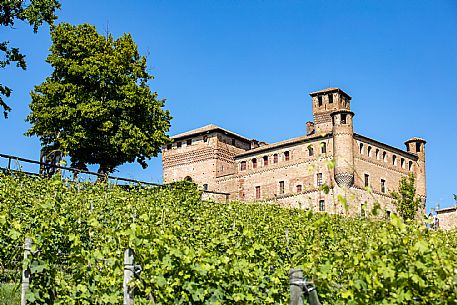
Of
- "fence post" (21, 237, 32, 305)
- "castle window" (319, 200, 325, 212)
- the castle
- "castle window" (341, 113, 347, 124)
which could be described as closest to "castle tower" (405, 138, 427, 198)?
the castle

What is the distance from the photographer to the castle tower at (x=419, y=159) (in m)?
53.5

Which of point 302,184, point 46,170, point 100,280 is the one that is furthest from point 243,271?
point 302,184

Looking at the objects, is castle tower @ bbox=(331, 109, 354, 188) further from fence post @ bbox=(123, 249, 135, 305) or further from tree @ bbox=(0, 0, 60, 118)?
fence post @ bbox=(123, 249, 135, 305)

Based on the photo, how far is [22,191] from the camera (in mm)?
12367

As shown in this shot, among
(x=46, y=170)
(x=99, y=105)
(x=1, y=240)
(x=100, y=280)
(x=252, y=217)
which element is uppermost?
(x=99, y=105)

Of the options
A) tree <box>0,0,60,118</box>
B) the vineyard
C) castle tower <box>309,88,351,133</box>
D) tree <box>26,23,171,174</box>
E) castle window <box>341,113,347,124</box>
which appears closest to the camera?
the vineyard

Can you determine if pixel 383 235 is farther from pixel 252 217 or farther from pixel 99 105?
pixel 99 105

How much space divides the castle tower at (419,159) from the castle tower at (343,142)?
34.5ft

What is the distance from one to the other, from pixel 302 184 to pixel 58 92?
79.8ft

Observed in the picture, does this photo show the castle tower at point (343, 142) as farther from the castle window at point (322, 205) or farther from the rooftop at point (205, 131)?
the rooftop at point (205, 131)

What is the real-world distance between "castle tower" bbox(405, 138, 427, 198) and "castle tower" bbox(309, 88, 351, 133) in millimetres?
7509

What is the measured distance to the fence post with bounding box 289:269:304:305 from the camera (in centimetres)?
398

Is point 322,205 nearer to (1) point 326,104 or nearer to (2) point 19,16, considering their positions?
(1) point 326,104

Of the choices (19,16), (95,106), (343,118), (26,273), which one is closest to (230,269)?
(26,273)
